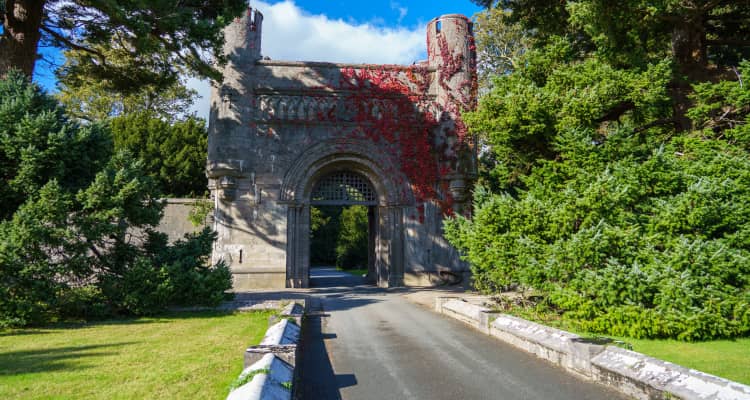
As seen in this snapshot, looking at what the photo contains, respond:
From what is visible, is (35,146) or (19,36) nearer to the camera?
(35,146)

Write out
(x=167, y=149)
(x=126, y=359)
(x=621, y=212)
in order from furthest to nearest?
(x=167, y=149), (x=621, y=212), (x=126, y=359)

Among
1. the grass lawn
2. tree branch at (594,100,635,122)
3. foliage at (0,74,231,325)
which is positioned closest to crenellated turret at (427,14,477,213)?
tree branch at (594,100,635,122)

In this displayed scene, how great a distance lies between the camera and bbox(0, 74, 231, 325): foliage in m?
8.12

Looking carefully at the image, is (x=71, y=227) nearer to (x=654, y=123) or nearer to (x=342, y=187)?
(x=342, y=187)

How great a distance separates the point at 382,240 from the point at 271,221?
4227mm

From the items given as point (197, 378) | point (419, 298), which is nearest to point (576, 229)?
point (419, 298)

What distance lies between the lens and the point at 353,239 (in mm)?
31688

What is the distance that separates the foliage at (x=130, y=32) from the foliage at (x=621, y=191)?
7.32 meters

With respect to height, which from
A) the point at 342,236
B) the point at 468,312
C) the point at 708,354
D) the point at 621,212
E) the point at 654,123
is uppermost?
the point at 654,123

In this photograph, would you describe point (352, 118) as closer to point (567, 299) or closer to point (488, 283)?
point (488, 283)

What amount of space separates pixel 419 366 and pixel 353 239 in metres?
26.0

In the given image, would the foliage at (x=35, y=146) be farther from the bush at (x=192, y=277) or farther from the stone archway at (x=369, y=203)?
the stone archway at (x=369, y=203)

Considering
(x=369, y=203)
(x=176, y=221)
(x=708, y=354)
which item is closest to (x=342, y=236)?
(x=176, y=221)

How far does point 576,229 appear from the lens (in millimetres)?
8680
